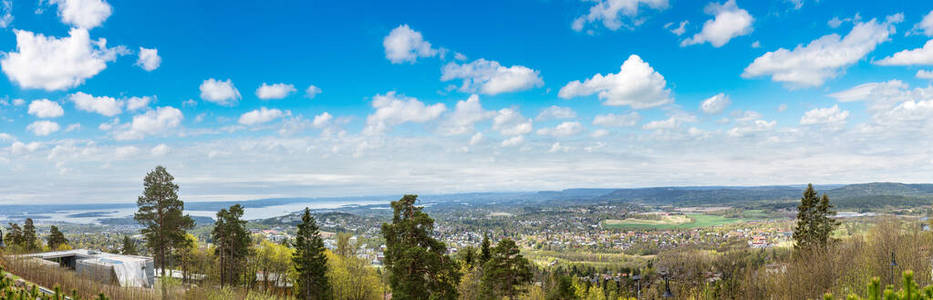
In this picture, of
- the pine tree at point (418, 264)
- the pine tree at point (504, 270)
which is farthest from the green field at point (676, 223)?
the pine tree at point (418, 264)

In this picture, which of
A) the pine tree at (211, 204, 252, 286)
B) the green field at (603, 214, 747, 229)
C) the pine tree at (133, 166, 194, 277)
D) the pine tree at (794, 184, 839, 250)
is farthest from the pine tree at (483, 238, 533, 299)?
the green field at (603, 214, 747, 229)

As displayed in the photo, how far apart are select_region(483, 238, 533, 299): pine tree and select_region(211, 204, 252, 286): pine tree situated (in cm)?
1536

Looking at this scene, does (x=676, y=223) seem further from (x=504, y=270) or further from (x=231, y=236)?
(x=231, y=236)

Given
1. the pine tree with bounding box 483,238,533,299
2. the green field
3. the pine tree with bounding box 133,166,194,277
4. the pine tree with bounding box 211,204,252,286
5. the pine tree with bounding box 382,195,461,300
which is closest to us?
the pine tree with bounding box 382,195,461,300

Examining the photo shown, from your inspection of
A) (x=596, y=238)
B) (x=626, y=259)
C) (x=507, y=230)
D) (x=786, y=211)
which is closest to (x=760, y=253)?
(x=626, y=259)

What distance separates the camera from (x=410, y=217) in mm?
18188

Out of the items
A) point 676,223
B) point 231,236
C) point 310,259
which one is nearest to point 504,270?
point 310,259

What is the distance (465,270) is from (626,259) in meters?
106

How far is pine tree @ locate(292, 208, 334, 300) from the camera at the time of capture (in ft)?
88.8

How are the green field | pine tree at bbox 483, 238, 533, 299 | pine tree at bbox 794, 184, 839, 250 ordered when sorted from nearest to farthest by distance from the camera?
pine tree at bbox 483, 238, 533, 299, pine tree at bbox 794, 184, 839, 250, the green field

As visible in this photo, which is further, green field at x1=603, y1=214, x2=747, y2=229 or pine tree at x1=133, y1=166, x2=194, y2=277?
green field at x1=603, y1=214, x2=747, y2=229

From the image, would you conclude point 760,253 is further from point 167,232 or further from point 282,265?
point 167,232

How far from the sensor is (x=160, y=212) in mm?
26094

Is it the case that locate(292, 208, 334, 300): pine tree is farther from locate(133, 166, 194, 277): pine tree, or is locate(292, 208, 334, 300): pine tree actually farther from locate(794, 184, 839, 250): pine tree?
locate(794, 184, 839, 250): pine tree
